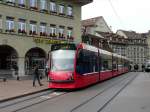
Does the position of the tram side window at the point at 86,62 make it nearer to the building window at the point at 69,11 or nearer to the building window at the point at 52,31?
the building window at the point at 52,31

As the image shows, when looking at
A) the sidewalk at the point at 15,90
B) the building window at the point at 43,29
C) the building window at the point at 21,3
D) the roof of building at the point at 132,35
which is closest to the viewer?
the sidewalk at the point at 15,90

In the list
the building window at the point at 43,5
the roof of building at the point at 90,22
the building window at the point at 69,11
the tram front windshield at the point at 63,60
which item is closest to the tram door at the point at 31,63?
the building window at the point at 43,5

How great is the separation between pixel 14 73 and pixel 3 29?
464 centimetres

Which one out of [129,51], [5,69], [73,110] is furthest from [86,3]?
[129,51]

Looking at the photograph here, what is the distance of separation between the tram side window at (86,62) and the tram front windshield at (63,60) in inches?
19.0

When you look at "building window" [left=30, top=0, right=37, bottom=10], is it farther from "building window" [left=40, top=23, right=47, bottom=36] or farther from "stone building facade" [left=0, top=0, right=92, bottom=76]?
"building window" [left=40, top=23, right=47, bottom=36]

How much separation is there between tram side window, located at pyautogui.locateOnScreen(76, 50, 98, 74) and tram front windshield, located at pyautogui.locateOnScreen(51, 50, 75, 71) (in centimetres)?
48

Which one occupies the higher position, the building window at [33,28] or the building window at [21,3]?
the building window at [21,3]

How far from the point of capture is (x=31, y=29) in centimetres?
4419

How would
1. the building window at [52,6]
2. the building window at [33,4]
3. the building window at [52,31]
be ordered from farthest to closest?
the building window at [52,6]
the building window at [52,31]
the building window at [33,4]

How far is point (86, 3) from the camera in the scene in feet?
176

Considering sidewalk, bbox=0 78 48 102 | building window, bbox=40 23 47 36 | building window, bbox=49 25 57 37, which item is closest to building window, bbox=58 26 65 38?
building window, bbox=49 25 57 37

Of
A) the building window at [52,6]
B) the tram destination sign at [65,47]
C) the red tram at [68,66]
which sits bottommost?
the red tram at [68,66]

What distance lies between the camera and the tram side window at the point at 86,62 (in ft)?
79.1
